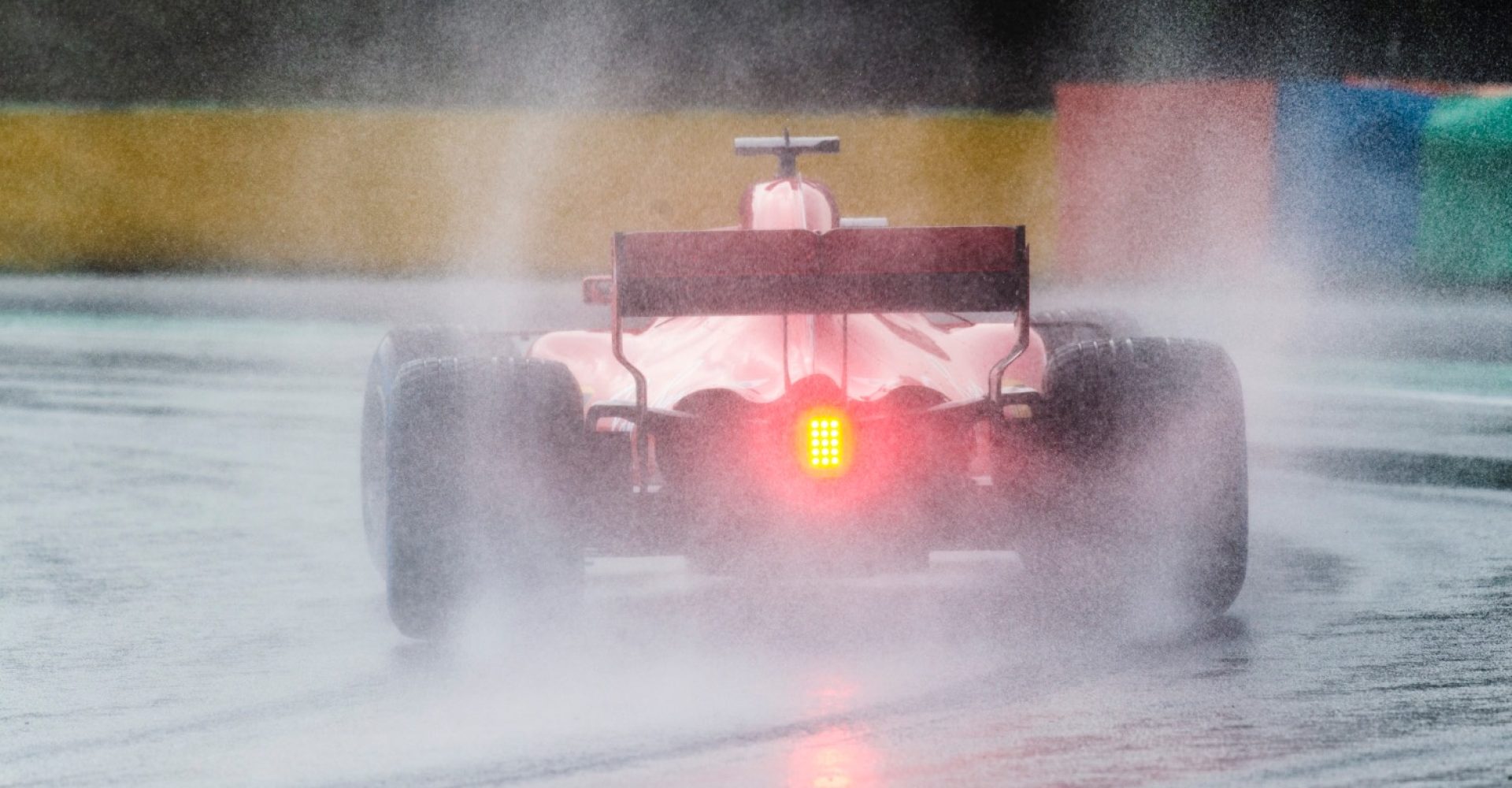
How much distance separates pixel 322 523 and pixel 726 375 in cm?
265

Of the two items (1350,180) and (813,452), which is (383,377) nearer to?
(813,452)

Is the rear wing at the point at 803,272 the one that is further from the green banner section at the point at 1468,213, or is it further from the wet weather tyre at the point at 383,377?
the green banner section at the point at 1468,213

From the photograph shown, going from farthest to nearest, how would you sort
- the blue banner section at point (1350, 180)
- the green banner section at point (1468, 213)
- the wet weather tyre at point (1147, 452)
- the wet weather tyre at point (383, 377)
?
1. the blue banner section at point (1350, 180)
2. the green banner section at point (1468, 213)
3. the wet weather tyre at point (383, 377)
4. the wet weather tyre at point (1147, 452)

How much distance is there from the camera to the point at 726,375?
555 centimetres

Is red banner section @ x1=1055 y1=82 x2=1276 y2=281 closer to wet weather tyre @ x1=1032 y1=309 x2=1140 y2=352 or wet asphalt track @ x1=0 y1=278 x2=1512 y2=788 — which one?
wet asphalt track @ x1=0 y1=278 x2=1512 y2=788

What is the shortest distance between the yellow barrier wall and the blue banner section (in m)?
2.31

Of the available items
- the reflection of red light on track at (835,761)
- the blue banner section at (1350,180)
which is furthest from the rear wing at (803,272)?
the blue banner section at (1350,180)

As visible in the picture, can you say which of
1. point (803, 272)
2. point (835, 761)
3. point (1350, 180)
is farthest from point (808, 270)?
point (1350, 180)

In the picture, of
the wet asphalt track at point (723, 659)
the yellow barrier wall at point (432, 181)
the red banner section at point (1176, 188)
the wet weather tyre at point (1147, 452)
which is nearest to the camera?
the wet asphalt track at point (723, 659)

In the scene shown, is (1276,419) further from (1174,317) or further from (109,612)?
(109,612)

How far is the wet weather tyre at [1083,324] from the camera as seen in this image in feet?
23.0

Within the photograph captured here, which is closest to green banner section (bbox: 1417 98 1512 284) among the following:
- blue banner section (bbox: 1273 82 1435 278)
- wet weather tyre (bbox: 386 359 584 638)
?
blue banner section (bbox: 1273 82 1435 278)

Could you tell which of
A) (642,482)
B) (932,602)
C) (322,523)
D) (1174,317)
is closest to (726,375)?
(642,482)

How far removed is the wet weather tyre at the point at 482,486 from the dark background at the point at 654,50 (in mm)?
11381
